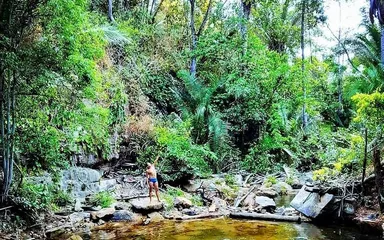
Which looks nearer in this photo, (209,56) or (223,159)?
(223,159)

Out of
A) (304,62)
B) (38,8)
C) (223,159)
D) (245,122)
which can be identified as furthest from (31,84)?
(304,62)

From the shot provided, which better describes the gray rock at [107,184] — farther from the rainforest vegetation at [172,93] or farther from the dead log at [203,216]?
the dead log at [203,216]

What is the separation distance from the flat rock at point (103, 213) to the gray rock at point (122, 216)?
0.10 m

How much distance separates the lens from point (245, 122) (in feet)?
60.8

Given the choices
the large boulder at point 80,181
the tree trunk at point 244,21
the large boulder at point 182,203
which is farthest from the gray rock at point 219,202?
the tree trunk at point 244,21

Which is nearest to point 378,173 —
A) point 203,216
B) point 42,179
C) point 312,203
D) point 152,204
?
point 312,203

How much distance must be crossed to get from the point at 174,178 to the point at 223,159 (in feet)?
14.2

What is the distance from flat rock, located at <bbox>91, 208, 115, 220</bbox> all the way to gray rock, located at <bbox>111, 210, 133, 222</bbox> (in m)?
0.10

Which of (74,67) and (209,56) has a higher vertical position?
(209,56)

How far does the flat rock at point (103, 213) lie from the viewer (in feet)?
30.6

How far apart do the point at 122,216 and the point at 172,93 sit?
892 cm

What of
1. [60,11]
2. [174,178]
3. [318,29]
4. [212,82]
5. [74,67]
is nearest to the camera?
[60,11]

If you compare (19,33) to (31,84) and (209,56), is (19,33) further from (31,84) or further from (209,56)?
(209,56)

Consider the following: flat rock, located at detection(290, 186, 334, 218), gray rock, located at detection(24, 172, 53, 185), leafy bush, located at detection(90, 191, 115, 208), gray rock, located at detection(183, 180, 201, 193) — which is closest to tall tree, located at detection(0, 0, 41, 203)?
gray rock, located at detection(24, 172, 53, 185)
